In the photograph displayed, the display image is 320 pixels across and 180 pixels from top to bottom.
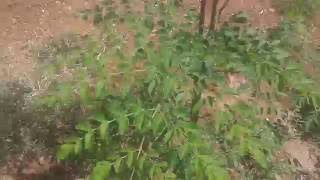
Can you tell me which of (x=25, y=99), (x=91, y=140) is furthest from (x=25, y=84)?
(x=91, y=140)

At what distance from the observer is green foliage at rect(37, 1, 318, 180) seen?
5.65 feet

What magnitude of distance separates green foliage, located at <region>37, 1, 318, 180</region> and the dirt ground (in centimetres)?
133

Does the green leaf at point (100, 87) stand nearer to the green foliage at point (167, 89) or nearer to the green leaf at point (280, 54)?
the green foliage at point (167, 89)

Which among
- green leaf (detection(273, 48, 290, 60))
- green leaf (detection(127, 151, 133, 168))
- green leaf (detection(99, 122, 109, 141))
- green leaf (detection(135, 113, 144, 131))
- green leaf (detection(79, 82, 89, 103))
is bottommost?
green leaf (detection(127, 151, 133, 168))

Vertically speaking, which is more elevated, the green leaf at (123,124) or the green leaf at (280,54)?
the green leaf at (280,54)

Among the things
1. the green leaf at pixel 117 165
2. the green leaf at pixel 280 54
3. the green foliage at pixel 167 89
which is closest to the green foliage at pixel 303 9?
the green foliage at pixel 167 89

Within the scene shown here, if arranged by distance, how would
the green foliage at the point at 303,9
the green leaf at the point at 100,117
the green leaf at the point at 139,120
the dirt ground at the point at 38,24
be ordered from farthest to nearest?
1. the dirt ground at the point at 38,24
2. the green foliage at the point at 303,9
3. the green leaf at the point at 100,117
4. the green leaf at the point at 139,120

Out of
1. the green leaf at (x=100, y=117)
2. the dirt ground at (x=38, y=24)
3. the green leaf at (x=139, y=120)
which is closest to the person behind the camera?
the green leaf at (x=139, y=120)

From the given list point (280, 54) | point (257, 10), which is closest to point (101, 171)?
point (280, 54)

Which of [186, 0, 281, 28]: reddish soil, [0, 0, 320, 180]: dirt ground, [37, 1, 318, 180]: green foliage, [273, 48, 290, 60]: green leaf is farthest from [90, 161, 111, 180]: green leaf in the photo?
[186, 0, 281, 28]: reddish soil

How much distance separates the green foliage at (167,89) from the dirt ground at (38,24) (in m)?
1.33

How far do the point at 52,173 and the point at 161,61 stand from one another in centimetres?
128

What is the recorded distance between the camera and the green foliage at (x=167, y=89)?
5.65 ft

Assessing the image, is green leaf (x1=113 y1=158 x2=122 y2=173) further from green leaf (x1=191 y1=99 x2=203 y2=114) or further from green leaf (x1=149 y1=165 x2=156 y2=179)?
green leaf (x1=191 y1=99 x2=203 y2=114)
